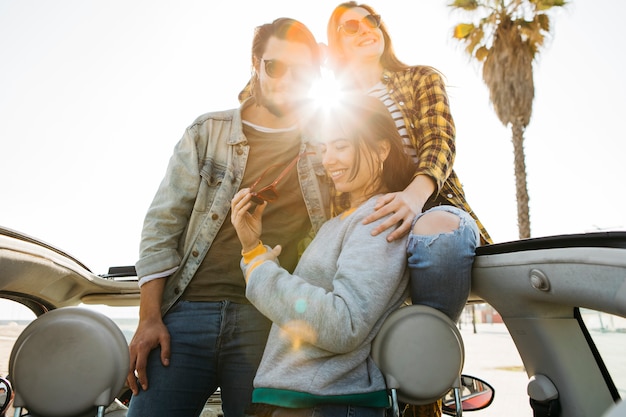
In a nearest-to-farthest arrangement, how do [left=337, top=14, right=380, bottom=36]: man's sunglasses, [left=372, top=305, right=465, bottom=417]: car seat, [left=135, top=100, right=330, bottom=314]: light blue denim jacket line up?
[left=372, top=305, right=465, bottom=417]: car seat < [left=135, top=100, right=330, bottom=314]: light blue denim jacket < [left=337, top=14, right=380, bottom=36]: man's sunglasses

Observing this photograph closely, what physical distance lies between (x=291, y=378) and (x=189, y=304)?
0.72 metres

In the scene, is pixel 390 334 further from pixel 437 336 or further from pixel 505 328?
pixel 505 328

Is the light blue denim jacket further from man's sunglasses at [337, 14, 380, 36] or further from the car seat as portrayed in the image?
the car seat

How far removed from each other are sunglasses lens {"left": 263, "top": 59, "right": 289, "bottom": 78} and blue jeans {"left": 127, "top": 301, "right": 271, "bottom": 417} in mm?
1021

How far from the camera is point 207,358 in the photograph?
1.99 meters

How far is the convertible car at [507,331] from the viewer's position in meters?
1.48

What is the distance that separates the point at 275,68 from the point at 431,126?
73cm

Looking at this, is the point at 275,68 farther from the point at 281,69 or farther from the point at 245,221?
the point at 245,221

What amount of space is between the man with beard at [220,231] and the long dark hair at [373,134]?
324 millimetres

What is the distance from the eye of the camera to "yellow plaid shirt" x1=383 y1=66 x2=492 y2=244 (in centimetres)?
199

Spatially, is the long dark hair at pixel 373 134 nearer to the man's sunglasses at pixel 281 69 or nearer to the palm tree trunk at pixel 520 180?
the man's sunglasses at pixel 281 69

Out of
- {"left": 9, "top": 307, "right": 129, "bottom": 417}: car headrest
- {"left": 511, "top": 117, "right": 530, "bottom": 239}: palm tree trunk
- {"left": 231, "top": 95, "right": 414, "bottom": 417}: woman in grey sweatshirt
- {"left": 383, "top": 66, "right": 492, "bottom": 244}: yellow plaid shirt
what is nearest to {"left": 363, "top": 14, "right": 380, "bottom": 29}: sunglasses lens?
{"left": 383, "top": 66, "right": 492, "bottom": 244}: yellow plaid shirt

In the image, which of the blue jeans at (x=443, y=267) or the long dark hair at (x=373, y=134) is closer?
the blue jeans at (x=443, y=267)

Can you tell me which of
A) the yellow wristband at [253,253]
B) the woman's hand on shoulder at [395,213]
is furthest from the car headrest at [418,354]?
the yellow wristband at [253,253]
